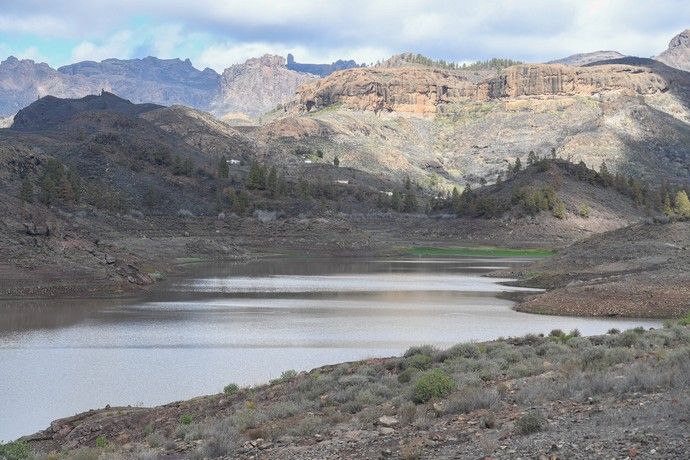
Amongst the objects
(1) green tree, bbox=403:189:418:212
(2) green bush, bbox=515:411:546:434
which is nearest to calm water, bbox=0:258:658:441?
(2) green bush, bbox=515:411:546:434

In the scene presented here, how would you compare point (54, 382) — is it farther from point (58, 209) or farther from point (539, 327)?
point (58, 209)

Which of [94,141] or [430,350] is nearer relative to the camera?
[430,350]

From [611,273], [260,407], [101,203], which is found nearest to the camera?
[260,407]

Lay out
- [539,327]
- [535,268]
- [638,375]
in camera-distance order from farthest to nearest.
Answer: [535,268] → [539,327] → [638,375]

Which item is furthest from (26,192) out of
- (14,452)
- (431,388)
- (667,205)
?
(667,205)

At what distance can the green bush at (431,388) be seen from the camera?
21.8 m

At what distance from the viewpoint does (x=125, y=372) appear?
3406 cm

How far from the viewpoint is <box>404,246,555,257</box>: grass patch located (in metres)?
133

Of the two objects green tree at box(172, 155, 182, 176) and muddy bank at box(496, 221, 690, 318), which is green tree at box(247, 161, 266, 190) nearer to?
green tree at box(172, 155, 182, 176)

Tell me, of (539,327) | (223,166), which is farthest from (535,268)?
(223,166)

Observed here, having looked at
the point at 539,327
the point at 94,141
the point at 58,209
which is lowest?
the point at 539,327

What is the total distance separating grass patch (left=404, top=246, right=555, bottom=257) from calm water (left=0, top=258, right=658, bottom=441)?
50.5 metres

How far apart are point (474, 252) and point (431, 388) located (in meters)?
120

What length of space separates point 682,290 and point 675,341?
30.6 metres
